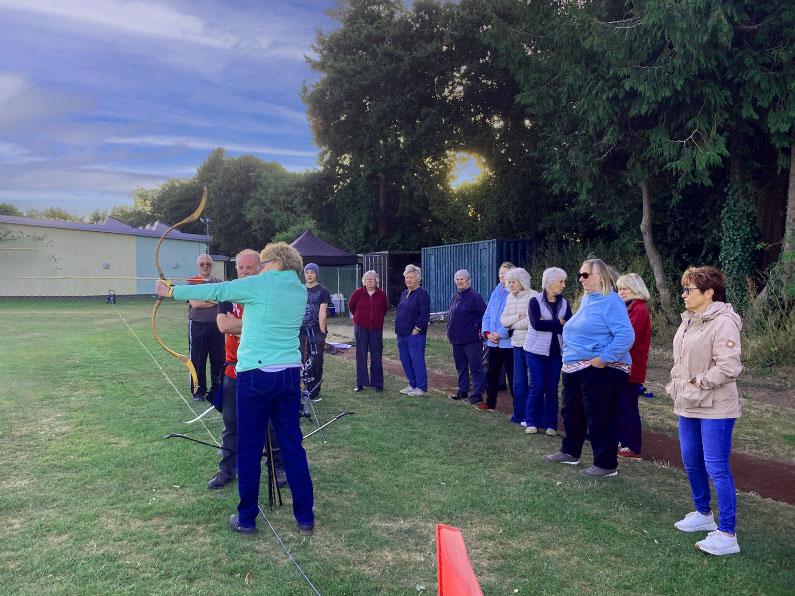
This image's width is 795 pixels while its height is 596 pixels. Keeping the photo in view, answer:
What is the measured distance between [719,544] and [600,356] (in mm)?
1662

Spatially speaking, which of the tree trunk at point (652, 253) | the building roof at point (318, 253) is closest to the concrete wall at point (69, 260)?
the building roof at point (318, 253)

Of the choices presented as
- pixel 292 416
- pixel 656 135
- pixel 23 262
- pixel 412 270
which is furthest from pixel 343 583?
pixel 23 262

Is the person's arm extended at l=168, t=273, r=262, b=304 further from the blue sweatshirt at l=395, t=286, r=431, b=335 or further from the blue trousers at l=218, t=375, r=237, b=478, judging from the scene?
the blue sweatshirt at l=395, t=286, r=431, b=335

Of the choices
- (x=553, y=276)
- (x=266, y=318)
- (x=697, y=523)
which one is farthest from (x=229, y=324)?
(x=697, y=523)

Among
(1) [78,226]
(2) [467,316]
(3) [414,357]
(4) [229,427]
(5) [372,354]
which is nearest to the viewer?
(4) [229,427]

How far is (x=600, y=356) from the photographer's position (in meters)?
5.05

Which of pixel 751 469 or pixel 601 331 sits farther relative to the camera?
pixel 751 469

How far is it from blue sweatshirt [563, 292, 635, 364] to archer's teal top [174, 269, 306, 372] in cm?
243

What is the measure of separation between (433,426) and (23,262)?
1342 inches

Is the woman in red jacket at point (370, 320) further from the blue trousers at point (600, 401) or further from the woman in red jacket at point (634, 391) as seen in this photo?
the blue trousers at point (600, 401)

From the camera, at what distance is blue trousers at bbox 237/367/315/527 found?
395 centimetres

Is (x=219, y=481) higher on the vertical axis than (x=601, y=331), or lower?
lower

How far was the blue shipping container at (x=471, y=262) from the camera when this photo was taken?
17.6 metres

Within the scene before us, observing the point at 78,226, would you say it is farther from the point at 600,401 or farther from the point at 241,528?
the point at 600,401
